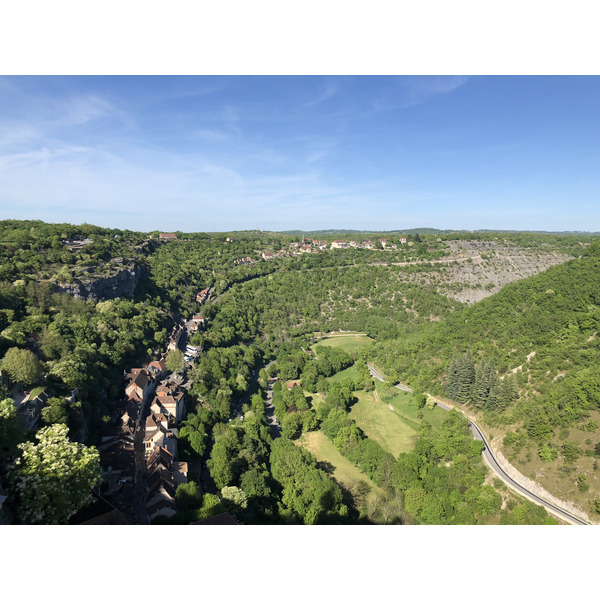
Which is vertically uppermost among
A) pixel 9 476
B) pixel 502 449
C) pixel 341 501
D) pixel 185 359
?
pixel 9 476

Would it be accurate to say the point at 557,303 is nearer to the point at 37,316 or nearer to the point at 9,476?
the point at 9,476

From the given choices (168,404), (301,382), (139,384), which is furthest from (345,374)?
(139,384)

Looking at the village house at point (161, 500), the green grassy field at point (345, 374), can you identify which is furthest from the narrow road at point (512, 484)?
the village house at point (161, 500)

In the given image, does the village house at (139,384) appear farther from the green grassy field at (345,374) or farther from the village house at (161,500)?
the green grassy field at (345,374)

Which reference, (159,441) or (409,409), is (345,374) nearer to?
(409,409)

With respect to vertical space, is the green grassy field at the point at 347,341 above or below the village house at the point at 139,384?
below

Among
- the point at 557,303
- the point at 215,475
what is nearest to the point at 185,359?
the point at 215,475
